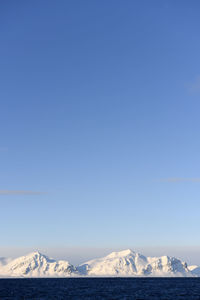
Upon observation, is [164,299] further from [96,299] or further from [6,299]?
[6,299]

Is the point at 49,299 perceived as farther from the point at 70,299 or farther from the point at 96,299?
the point at 96,299

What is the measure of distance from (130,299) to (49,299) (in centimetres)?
2555

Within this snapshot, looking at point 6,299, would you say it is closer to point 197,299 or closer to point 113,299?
point 113,299

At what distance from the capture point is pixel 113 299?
410 ft

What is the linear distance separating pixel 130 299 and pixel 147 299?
5307 millimetres

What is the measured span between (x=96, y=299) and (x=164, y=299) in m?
21.4

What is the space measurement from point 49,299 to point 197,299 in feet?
152

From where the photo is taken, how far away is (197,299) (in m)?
123

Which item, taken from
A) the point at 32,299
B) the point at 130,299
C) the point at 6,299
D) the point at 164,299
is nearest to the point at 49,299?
the point at 32,299

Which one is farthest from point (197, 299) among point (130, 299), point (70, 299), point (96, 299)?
point (70, 299)

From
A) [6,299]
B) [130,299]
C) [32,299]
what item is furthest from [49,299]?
[130,299]

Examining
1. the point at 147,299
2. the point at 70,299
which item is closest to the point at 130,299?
the point at 147,299

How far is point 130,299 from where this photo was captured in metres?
124

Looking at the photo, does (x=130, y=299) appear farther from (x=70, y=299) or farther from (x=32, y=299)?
(x=32, y=299)
